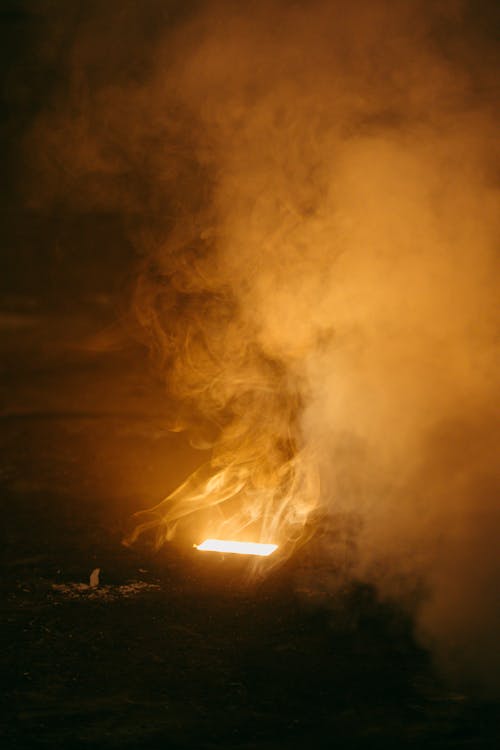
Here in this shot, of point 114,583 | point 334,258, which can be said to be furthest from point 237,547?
point 334,258

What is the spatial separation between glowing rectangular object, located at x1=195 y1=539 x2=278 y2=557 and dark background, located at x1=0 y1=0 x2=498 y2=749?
0.26 ft

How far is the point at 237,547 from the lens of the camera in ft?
14.9

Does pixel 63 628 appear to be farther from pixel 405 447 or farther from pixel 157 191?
pixel 157 191

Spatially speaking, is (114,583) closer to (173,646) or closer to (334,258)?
(173,646)

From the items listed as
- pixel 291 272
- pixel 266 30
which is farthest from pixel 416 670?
pixel 266 30

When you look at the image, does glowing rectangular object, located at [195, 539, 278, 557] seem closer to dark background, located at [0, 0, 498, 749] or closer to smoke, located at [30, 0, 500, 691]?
dark background, located at [0, 0, 498, 749]

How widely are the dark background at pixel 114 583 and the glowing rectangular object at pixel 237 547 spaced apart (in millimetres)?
78

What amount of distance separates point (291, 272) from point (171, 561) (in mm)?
2089

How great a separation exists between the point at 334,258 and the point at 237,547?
200cm

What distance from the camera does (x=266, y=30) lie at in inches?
221

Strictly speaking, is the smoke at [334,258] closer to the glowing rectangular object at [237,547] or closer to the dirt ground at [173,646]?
the glowing rectangular object at [237,547]

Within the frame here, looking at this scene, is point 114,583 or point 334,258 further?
point 334,258

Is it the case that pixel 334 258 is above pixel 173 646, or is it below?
above

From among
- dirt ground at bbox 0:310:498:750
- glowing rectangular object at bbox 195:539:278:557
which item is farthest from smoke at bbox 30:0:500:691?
dirt ground at bbox 0:310:498:750
